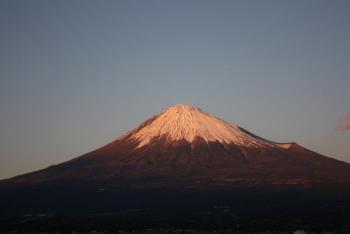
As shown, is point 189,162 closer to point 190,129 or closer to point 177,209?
point 190,129

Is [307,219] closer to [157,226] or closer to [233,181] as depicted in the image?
[157,226]

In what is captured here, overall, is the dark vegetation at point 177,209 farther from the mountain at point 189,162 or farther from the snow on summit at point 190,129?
the snow on summit at point 190,129

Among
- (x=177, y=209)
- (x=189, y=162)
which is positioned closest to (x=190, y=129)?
(x=189, y=162)

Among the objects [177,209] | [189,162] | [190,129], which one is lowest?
[177,209]

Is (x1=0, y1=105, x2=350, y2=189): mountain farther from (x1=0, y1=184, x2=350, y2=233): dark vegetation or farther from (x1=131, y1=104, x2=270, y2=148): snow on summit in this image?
(x1=0, y1=184, x2=350, y2=233): dark vegetation

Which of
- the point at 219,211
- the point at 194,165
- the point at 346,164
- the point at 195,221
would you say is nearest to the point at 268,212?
the point at 219,211

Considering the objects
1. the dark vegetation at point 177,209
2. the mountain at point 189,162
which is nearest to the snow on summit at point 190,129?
the mountain at point 189,162

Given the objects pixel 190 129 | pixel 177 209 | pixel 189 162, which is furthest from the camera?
pixel 190 129
